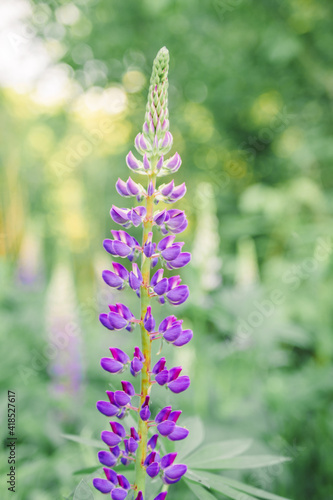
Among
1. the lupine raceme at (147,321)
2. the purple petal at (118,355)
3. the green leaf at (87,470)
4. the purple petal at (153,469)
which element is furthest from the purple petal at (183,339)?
the green leaf at (87,470)

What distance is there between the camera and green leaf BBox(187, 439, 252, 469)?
0.87 metres

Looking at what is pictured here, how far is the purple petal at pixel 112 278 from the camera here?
0.82 meters

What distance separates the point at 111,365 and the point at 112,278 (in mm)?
159

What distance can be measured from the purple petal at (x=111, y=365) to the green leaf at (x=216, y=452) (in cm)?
26

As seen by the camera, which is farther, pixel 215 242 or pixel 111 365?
pixel 215 242

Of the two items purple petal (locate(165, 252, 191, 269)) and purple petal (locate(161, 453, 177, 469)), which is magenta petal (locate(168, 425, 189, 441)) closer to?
purple petal (locate(161, 453, 177, 469))

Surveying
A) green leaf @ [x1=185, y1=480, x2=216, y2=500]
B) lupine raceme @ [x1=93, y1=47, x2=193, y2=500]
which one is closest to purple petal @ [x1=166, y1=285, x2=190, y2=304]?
lupine raceme @ [x1=93, y1=47, x2=193, y2=500]

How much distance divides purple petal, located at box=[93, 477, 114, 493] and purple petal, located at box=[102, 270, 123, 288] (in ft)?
1.10

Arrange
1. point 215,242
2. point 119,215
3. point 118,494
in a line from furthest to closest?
point 215,242, point 119,215, point 118,494

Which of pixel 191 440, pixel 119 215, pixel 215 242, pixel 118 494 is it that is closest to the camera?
pixel 118 494

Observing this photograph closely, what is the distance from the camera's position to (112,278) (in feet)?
2.71

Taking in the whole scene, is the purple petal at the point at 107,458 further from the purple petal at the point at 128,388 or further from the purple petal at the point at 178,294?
the purple petal at the point at 178,294

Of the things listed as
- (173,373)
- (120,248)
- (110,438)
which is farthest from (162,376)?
(120,248)

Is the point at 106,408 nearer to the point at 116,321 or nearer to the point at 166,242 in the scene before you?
the point at 116,321
